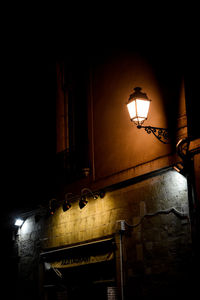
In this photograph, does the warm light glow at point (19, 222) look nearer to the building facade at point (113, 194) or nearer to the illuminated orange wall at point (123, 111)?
the building facade at point (113, 194)

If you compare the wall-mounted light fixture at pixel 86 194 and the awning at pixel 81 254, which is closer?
the awning at pixel 81 254

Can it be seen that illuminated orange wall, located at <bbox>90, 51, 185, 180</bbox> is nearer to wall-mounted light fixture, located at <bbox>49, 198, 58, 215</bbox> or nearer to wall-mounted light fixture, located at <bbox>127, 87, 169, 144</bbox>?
wall-mounted light fixture, located at <bbox>127, 87, 169, 144</bbox>

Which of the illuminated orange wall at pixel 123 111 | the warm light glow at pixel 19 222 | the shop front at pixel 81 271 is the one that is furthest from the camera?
the warm light glow at pixel 19 222

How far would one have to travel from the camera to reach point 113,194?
11.7 metres

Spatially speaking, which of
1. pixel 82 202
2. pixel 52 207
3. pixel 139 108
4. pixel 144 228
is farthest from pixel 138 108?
pixel 52 207

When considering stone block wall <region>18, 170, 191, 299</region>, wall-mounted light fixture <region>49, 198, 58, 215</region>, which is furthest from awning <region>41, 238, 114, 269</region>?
wall-mounted light fixture <region>49, 198, 58, 215</region>

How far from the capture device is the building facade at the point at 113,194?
973 cm

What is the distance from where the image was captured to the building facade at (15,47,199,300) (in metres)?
9.73

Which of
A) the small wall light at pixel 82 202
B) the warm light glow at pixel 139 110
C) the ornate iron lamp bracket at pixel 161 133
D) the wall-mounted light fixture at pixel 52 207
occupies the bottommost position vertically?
the small wall light at pixel 82 202

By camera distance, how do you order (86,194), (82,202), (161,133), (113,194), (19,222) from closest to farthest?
(161,133) < (113,194) < (82,202) < (86,194) < (19,222)

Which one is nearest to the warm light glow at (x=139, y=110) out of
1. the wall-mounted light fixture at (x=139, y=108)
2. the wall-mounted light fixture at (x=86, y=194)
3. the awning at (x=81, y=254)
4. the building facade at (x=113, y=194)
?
the wall-mounted light fixture at (x=139, y=108)

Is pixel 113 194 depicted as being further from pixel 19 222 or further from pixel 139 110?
pixel 19 222

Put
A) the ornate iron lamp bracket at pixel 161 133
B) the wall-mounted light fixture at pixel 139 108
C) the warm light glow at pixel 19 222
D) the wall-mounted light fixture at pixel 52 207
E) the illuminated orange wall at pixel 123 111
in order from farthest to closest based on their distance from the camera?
1. the warm light glow at pixel 19 222
2. the wall-mounted light fixture at pixel 52 207
3. the illuminated orange wall at pixel 123 111
4. the ornate iron lamp bracket at pixel 161 133
5. the wall-mounted light fixture at pixel 139 108

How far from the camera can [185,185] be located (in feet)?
31.4
